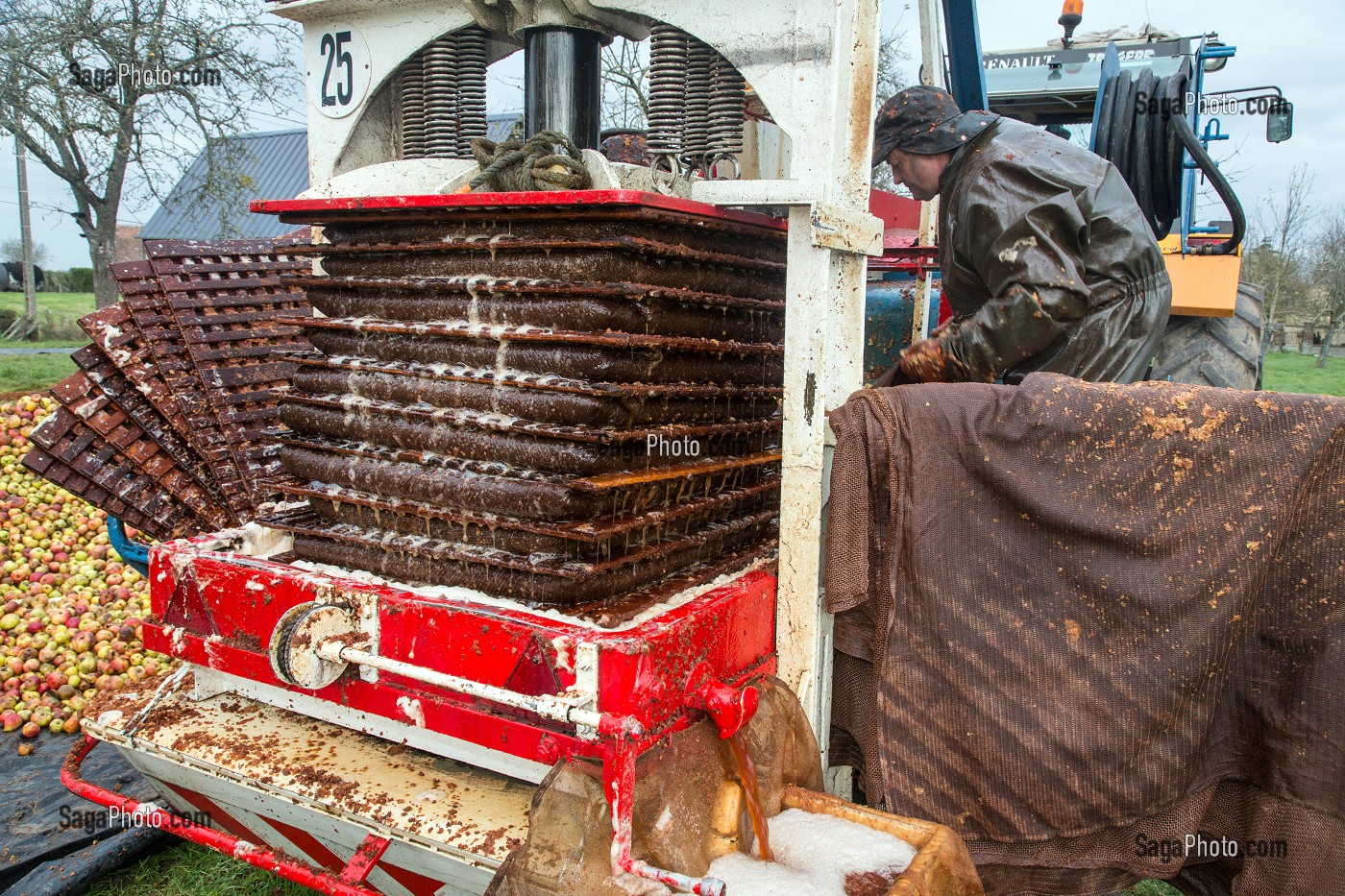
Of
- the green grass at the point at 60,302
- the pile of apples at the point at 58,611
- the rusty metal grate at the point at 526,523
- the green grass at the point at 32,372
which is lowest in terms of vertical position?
the pile of apples at the point at 58,611

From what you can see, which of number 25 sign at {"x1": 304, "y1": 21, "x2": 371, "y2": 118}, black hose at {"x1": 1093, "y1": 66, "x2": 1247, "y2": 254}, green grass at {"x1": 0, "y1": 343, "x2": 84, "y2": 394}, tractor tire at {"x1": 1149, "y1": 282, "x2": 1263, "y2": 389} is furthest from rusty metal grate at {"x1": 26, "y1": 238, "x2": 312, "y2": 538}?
green grass at {"x1": 0, "y1": 343, "x2": 84, "y2": 394}

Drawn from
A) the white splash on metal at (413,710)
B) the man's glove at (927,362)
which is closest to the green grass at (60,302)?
the white splash on metal at (413,710)

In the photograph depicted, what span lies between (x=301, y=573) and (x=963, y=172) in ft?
8.05

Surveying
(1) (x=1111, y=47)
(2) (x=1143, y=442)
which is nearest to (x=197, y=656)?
(2) (x=1143, y=442)

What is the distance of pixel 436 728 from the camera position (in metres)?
2.47

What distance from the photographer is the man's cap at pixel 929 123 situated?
10.7 feet

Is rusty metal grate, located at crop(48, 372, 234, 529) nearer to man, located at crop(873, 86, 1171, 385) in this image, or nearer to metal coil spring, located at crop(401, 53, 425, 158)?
metal coil spring, located at crop(401, 53, 425, 158)

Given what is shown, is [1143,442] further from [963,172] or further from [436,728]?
[436,728]

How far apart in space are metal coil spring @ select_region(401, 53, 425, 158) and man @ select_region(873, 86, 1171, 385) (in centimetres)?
164

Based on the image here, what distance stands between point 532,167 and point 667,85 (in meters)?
0.59

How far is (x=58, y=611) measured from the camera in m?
5.62

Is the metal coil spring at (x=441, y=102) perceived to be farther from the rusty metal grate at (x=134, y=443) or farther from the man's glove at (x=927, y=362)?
the rusty metal grate at (x=134, y=443)

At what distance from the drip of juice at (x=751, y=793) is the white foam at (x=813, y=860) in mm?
30

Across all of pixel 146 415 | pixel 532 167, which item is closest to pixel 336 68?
pixel 532 167
